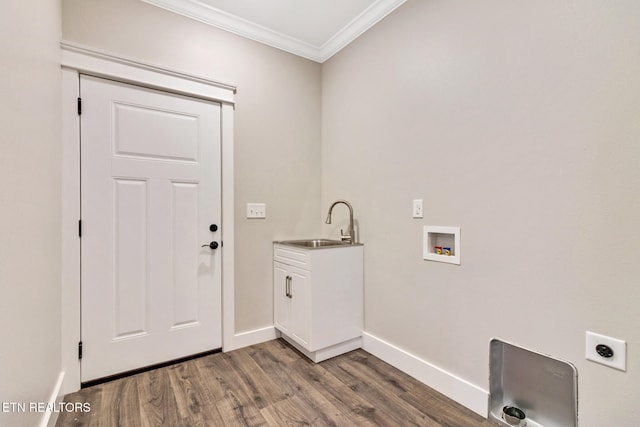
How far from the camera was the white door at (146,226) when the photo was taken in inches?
72.9

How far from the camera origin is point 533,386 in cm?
144

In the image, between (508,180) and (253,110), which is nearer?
(508,180)

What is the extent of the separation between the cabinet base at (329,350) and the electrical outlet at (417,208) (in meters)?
1.14

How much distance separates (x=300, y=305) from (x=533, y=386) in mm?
1445

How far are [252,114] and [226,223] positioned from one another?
96cm

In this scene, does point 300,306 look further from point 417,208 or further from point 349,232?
point 417,208

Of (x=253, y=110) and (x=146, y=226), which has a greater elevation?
(x=253, y=110)

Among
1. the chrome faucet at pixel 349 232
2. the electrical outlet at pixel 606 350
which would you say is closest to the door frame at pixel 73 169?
the chrome faucet at pixel 349 232

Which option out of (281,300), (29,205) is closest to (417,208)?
(281,300)

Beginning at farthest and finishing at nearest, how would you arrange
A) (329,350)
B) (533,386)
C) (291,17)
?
(291,17) → (329,350) → (533,386)

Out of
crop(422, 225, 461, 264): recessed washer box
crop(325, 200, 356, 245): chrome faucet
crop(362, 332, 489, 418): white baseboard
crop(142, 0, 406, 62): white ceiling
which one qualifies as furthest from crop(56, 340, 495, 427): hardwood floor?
crop(142, 0, 406, 62): white ceiling

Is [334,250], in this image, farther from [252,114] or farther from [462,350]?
[252,114]

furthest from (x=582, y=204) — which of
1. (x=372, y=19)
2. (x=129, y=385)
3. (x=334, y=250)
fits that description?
(x=129, y=385)

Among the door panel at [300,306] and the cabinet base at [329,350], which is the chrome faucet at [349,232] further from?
the cabinet base at [329,350]
